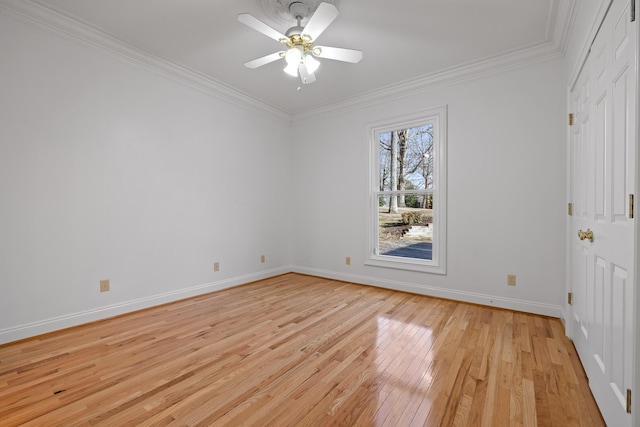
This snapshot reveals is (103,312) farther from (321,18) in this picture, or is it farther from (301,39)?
(321,18)

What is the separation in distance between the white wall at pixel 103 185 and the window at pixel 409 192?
6.43 feet

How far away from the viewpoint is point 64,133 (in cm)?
254

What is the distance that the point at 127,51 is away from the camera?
2.89 metres

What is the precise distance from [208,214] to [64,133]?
160cm

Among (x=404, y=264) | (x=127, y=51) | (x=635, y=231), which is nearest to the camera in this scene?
(x=635, y=231)

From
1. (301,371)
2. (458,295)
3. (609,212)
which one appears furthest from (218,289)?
(609,212)

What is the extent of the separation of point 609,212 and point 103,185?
12.3ft

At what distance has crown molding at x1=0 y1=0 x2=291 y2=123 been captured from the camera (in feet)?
7.59

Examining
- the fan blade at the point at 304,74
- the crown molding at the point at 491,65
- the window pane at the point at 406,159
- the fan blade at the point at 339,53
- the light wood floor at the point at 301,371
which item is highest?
the crown molding at the point at 491,65

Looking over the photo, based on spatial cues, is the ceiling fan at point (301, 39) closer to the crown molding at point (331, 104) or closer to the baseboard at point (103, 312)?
the crown molding at point (331, 104)

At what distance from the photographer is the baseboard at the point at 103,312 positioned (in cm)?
230

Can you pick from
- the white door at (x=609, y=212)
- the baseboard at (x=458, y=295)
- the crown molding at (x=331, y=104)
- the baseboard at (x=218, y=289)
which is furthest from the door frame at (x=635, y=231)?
the crown molding at (x=331, y=104)

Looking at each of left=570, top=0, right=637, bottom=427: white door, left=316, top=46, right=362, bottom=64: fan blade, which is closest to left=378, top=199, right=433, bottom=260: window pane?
left=570, top=0, right=637, bottom=427: white door

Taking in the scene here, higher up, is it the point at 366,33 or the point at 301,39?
the point at 366,33
